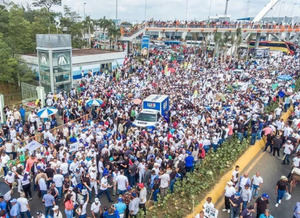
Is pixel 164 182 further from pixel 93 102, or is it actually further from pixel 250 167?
pixel 93 102

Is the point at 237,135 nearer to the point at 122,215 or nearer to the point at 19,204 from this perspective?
the point at 122,215

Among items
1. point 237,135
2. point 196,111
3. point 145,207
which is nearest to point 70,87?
point 196,111

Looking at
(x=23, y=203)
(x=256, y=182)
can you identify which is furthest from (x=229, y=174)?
(x=23, y=203)

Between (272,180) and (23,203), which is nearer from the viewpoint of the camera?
(23,203)

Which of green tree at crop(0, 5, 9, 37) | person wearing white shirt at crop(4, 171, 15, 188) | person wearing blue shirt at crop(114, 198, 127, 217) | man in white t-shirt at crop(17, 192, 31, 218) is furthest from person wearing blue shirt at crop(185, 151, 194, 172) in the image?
green tree at crop(0, 5, 9, 37)

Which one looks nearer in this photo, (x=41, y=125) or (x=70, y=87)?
(x=41, y=125)

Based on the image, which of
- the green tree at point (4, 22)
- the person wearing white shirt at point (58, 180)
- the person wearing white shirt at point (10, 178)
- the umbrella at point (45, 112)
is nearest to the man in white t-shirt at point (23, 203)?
the person wearing white shirt at point (58, 180)

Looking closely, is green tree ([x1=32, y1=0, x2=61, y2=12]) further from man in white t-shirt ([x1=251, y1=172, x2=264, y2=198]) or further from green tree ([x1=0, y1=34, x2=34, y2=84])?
man in white t-shirt ([x1=251, y1=172, x2=264, y2=198])
